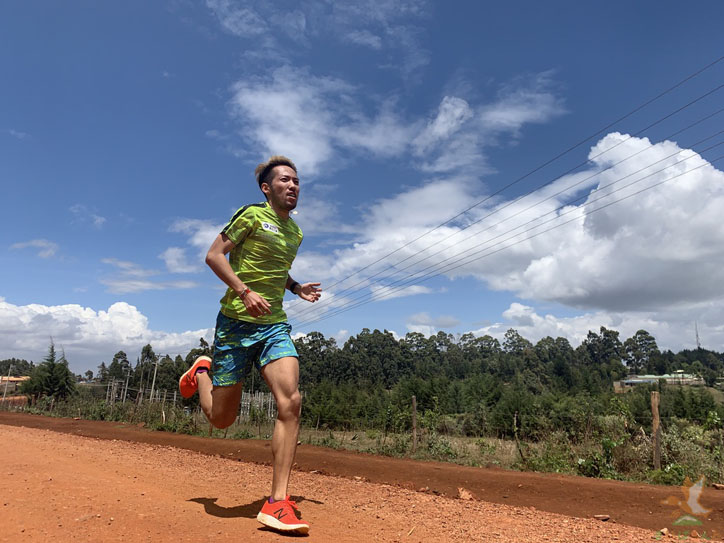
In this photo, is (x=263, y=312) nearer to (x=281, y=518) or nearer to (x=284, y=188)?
(x=284, y=188)

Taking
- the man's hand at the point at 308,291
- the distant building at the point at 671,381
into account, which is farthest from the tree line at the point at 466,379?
the man's hand at the point at 308,291

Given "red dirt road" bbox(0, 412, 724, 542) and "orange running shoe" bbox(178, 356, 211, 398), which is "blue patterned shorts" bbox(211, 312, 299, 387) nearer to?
"orange running shoe" bbox(178, 356, 211, 398)

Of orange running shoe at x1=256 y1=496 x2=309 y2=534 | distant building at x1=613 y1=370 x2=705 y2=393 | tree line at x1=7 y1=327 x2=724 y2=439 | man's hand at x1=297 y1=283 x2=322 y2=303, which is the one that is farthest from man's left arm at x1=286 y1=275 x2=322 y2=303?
distant building at x1=613 y1=370 x2=705 y2=393

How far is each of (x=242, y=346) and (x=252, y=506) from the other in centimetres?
118

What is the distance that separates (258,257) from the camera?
9.86 ft

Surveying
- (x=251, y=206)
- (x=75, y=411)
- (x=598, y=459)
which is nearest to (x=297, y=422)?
(x=251, y=206)

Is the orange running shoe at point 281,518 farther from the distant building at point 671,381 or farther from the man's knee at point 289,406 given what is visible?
the distant building at point 671,381

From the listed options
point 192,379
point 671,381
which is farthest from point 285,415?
point 671,381

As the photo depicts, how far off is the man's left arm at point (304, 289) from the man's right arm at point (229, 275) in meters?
0.58

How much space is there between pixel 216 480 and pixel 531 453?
7623 mm

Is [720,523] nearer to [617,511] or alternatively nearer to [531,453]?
[617,511]

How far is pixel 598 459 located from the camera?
8.68 meters

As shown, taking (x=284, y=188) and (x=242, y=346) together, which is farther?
(x=284, y=188)

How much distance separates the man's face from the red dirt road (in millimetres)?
1917
